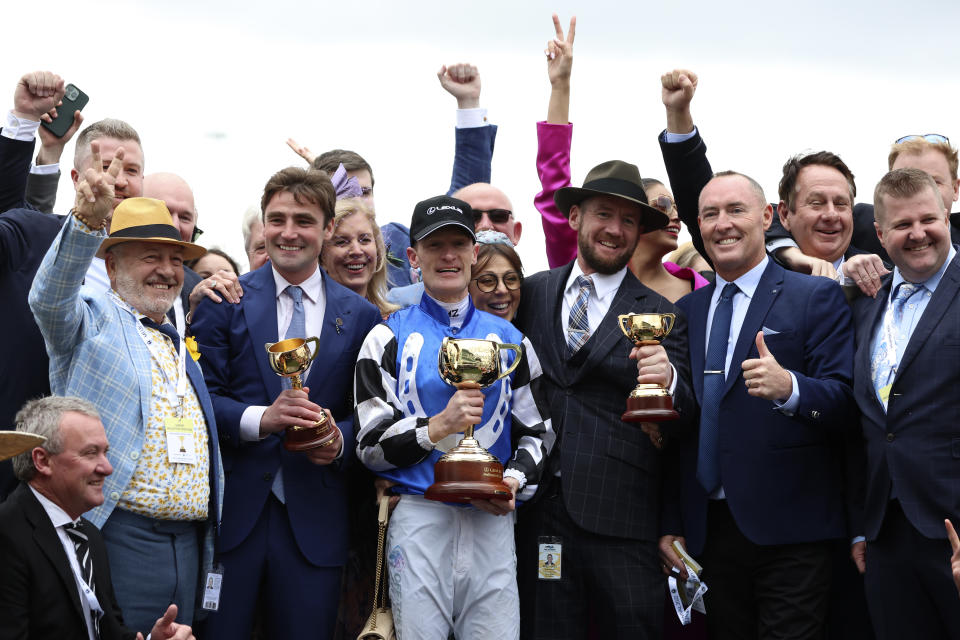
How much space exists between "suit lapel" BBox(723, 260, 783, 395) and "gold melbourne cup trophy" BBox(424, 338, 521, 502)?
1205 millimetres

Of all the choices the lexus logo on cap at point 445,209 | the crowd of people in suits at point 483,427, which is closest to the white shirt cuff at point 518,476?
the crowd of people in suits at point 483,427

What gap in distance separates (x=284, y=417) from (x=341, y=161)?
2.72 m

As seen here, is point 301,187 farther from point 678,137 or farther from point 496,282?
point 678,137

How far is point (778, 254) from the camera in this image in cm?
643

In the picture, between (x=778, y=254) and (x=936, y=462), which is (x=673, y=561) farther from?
(x=778, y=254)

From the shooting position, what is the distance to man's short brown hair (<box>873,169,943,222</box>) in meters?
5.33

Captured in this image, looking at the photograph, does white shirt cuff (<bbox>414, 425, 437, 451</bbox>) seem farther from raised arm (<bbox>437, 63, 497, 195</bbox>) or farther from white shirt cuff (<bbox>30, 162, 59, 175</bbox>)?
white shirt cuff (<bbox>30, 162, 59, 175</bbox>)

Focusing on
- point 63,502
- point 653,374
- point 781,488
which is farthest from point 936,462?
point 63,502

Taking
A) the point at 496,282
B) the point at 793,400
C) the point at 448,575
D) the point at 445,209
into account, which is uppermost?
the point at 445,209

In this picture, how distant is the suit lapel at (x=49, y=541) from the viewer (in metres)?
4.49

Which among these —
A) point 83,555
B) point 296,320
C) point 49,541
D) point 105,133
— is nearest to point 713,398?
point 296,320

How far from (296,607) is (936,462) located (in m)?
3.00

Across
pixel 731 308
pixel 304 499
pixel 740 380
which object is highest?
pixel 731 308

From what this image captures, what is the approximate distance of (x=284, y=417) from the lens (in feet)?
16.6
